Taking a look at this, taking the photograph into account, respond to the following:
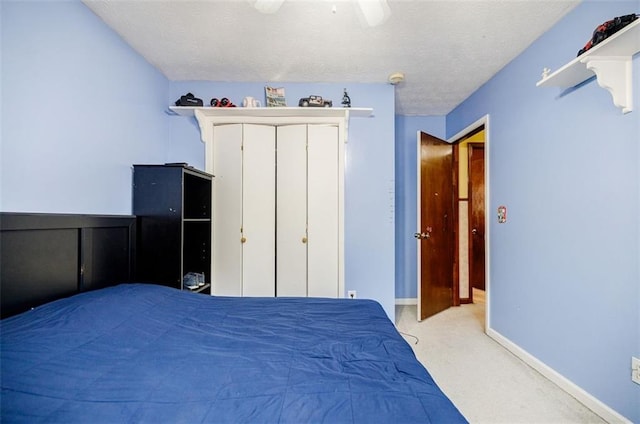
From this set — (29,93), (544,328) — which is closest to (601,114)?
(544,328)

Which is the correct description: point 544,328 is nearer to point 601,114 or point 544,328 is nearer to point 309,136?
point 601,114

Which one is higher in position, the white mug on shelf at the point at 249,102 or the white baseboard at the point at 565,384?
the white mug on shelf at the point at 249,102

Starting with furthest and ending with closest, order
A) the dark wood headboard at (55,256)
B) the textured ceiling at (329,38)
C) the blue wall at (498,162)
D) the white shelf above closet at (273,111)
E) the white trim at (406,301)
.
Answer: the white trim at (406,301) < the white shelf above closet at (273,111) < the textured ceiling at (329,38) < the blue wall at (498,162) < the dark wood headboard at (55,256)

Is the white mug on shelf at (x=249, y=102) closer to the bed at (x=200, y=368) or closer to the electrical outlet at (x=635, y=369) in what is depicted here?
the bed at (x=200, y=368)

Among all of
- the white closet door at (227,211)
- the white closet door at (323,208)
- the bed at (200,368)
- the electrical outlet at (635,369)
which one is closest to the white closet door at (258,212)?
the white closet door at (227,211)

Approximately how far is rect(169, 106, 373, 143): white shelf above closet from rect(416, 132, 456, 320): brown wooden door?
0.98 meters

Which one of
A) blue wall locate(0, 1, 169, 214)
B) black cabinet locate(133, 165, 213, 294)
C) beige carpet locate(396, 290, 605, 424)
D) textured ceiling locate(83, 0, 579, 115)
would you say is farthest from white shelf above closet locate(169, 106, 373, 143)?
beige carpet locate(396, 290, 605, 424)

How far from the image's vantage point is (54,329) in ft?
3.61

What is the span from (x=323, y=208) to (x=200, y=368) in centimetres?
200

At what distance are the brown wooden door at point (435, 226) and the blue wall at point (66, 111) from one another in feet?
9.33

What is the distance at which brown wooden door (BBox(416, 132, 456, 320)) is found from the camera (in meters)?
3.13

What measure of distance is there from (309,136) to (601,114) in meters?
2.15

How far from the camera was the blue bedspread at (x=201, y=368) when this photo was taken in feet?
2.42

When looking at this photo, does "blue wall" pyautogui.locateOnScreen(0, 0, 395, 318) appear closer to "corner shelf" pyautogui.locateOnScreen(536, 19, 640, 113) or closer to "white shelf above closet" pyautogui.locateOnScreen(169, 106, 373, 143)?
"white shelf above closet" pyautogui.locateOnScreen(169, 106, 373, 143)
